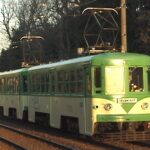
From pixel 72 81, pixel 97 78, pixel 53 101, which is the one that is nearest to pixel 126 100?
pixel 97 78

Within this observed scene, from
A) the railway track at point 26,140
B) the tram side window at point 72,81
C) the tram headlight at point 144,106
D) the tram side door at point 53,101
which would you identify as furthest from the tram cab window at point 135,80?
the tram side door at point 53,101

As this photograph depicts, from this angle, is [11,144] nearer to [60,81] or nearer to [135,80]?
Answer: [60,81]

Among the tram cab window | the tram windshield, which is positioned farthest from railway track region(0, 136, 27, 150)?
the tram cab window

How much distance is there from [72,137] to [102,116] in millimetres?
3764

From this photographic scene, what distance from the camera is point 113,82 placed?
19766mm

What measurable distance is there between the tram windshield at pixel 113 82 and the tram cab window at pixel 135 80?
0.32 m

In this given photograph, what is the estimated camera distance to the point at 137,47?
46.5 m

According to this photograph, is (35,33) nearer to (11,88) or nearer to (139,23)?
(139,23)

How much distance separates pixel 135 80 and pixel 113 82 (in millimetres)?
745

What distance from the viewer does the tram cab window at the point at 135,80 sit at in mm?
19984

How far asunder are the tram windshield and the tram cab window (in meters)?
0.32

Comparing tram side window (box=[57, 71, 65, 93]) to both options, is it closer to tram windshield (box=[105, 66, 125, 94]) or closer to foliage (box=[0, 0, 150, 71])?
tram windshield (box=[105, 66, 125, 94])

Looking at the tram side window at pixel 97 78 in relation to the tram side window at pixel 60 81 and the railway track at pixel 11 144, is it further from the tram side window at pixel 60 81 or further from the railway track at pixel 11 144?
the tram side window at pixel 60 81

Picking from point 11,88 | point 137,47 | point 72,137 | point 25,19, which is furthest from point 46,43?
point 72,137
